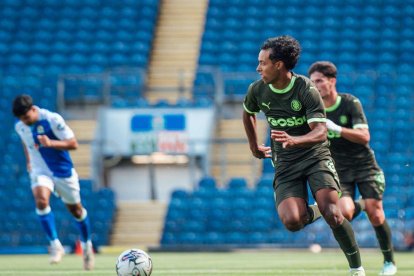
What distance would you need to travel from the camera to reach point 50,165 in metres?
12.6

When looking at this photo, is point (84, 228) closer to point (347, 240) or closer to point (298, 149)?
point (298, 149)

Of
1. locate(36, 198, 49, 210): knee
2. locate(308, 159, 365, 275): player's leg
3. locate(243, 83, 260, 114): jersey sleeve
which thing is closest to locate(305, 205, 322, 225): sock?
locate(308, 159, 365, 275): player's leg

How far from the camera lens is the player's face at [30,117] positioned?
1227cm

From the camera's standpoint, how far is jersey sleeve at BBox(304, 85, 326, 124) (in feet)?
27.9

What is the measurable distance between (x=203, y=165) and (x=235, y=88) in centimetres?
210

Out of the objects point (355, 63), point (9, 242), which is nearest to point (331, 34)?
point (355, 63)

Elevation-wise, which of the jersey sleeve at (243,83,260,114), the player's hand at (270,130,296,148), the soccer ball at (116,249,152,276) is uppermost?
the jersey sleeve at (243,83,260,114)

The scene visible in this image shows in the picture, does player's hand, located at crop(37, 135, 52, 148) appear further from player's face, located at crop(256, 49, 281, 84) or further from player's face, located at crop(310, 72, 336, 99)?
player's face, located at crop(256, 49, 281, 84)

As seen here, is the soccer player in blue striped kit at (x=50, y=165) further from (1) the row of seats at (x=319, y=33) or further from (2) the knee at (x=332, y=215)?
(1) the row of seats at (x=319, y=33)

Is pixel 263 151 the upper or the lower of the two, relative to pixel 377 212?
Answer: upper

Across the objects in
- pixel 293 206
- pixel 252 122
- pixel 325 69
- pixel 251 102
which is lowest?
pixel 293 206

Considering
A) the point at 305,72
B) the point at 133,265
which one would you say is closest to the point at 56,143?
the point at 133,265

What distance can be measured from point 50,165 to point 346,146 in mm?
3957

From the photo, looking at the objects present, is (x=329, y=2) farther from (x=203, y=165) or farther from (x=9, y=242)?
(x=9, y=242)
